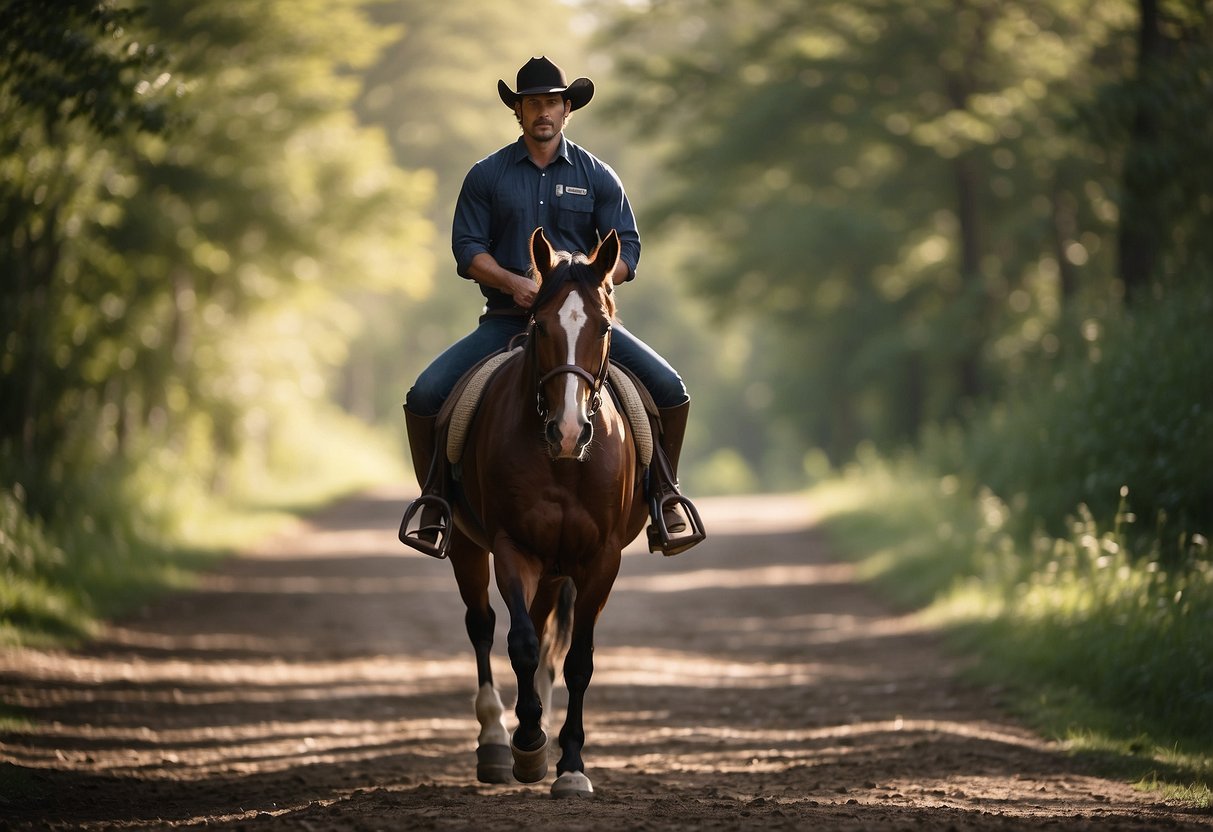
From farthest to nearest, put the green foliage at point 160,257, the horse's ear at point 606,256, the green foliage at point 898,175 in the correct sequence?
the green foliage at point 898,175, the green foliage at point 160,257, the horse's ear at point 606,256

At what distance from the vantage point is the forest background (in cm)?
1171

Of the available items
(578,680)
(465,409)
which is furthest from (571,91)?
(578,680)

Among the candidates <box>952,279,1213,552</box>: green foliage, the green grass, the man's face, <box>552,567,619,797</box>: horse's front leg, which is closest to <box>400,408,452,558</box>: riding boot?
<box>552,567,619,797</box>: horse's front leg

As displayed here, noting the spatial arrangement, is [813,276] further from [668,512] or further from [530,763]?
[530,763]

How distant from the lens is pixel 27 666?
10914mm

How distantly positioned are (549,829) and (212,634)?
8.70 metres

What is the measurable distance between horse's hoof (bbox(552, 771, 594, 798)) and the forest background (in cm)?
325

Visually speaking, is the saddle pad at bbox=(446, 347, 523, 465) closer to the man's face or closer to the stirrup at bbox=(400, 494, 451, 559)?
the stirrup at bbox=(400, 494, 451, 559)

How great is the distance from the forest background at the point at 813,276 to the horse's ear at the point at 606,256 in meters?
4.08

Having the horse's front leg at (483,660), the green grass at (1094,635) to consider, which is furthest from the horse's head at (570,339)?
the green grass at (1094,635)

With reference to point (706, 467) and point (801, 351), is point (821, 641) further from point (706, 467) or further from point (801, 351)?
point (706, 467)

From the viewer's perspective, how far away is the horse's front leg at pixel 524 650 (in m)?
7.21

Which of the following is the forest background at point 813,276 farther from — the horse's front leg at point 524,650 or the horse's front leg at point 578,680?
the horse's front leg at point 524,650

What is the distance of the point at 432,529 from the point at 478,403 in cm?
73
